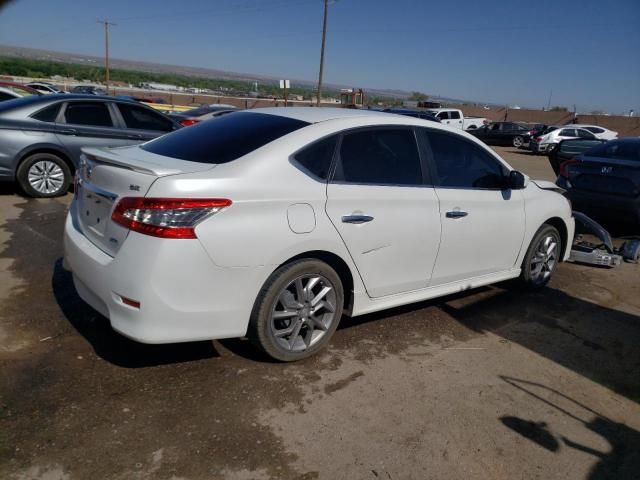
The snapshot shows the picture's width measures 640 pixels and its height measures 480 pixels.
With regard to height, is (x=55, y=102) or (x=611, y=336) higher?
(x=55, y=102)

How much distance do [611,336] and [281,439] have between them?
3062 mm

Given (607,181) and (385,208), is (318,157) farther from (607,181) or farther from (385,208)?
(607,181)

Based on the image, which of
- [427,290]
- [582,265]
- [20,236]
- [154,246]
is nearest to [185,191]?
[154,246]

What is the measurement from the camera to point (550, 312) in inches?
187

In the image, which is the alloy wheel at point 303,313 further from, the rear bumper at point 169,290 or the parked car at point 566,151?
the parked car at point 566,151

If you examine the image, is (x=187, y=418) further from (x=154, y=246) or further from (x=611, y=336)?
(x=611, y=336)

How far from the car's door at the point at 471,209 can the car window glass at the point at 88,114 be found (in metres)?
5.76

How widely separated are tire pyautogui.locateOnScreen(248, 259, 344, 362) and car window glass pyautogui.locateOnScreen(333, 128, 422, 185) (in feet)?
2.17

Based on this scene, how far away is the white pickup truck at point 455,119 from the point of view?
30.2 meters

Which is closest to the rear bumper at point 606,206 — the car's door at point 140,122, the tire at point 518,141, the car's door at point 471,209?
the car's door at point 471,209

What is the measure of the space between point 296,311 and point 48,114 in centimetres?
604

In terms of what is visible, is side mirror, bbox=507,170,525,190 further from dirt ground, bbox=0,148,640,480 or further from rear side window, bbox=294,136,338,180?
rear side window, bbox=294,136,338,180

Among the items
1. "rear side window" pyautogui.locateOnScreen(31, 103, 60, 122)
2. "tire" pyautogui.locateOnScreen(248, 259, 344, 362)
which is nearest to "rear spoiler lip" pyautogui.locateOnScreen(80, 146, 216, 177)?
"tire" pyautogui.locateOnScreen(248, 259, 344, 362)

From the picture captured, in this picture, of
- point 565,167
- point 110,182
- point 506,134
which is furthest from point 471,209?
point 506,134
